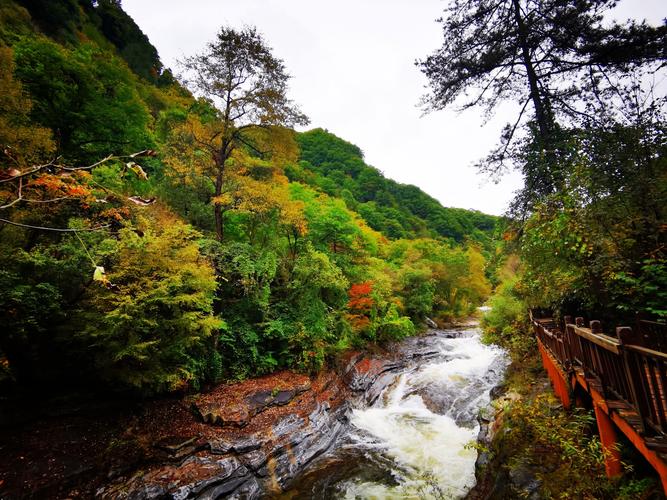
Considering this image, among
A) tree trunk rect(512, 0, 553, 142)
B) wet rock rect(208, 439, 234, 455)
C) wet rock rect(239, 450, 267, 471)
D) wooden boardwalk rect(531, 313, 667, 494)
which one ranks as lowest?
wet rock rect(239, 450, 267, 471)

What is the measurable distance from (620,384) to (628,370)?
69 cm

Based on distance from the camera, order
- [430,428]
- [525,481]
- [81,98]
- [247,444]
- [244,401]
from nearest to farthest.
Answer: [525,481] < [247,444] < [244,401] < [430,428] < [81,98]

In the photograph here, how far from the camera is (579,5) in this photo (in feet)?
25.2

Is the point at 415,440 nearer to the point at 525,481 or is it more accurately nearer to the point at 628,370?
the point at 525,481

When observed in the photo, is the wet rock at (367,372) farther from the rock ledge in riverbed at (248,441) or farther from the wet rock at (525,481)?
the wet rock at (525,481)

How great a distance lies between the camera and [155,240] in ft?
25.1

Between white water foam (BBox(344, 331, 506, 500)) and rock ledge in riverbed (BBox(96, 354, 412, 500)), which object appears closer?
rock ledge in riverbed (BBox(96, 354, 412, 500))

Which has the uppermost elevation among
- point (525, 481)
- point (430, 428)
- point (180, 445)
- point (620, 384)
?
point (620, 384)

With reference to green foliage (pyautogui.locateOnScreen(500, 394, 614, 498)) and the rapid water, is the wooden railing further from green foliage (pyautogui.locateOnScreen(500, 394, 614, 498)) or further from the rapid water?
the rapid water

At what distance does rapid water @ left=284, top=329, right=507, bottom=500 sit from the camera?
7082 mm

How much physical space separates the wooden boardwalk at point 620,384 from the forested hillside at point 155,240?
430 cm

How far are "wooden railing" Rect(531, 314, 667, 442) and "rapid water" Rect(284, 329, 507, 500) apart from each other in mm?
2616

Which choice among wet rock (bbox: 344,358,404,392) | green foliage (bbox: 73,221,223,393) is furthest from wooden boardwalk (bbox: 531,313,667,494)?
wet rock (bbox: 344,358,404,392)

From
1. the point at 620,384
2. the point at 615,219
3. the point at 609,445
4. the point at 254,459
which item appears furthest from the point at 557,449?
the point at 254,459
